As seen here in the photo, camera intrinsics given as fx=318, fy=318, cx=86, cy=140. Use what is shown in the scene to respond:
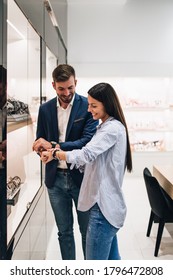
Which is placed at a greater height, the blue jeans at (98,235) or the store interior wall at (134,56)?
the store interior wall at (134,56)

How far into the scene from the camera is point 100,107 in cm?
142

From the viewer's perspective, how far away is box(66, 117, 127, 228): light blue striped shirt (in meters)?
1.37

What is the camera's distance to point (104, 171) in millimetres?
1414

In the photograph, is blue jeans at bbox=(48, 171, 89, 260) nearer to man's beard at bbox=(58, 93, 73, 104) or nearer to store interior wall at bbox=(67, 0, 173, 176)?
man's beard at bbox=(58, 93, 73, 104)

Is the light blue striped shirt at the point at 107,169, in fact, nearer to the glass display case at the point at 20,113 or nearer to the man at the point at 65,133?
the man at the point at 65,133

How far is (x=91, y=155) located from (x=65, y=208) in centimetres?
55

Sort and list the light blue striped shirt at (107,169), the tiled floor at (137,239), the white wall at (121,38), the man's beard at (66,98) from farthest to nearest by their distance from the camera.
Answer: the white wall at (121,38), the tiled floor at (137,239), the man's beard at (66,98), the light blue striped shirt at (107,169)

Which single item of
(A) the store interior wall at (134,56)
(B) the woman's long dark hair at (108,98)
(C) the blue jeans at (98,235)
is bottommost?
(C) the blue jeans at (98,235)

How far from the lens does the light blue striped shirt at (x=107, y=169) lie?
137cm

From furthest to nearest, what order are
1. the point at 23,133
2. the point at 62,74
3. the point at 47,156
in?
the point at 23,133 → the point at 62,74 → the point at 47,156

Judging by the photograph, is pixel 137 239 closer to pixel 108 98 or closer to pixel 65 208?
pixel 65 208

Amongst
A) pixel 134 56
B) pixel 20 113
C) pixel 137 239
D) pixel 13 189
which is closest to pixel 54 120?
pixel 20 113

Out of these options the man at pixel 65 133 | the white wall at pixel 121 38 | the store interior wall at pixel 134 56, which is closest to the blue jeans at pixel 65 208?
the man at pixel 65 133

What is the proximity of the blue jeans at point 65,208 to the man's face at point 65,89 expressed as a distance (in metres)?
0.39
